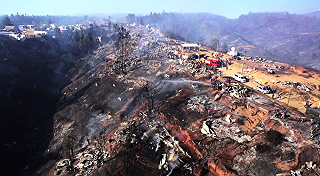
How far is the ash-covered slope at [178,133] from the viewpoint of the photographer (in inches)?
512

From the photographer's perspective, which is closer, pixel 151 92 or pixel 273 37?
pixel 151 92

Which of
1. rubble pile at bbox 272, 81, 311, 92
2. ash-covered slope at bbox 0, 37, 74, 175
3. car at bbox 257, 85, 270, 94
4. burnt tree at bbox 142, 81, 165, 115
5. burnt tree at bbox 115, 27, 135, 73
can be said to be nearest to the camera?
ash-covered slope at bbox 0, 37, 74, 175

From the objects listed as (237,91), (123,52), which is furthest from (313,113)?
(123,52)

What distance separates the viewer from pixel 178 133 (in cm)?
1673

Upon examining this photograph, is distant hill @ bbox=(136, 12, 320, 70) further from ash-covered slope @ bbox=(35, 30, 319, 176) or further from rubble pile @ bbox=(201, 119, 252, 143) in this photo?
rubble pile @ bbox=(201, 119, 252, 143)

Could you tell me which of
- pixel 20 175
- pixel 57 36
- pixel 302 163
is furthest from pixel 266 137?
pixel 57 36

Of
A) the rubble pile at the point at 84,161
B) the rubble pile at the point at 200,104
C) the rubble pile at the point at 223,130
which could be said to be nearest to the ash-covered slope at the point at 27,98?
the rubble pile at the point at 84,161

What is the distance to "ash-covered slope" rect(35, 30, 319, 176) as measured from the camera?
1299 centimetres

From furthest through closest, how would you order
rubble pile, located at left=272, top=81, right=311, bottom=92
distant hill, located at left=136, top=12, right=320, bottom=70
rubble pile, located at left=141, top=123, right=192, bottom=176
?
distant hill, located at left=136, top=12, right=320, bottom=70
rubble pile, located at left=272, top=81, right=311, bottom=92
rubble pile, located at left=141, top=123, right=192, bottom=176

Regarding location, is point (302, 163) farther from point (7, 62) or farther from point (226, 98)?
point (7, 62)

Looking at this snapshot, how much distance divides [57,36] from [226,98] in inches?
2470

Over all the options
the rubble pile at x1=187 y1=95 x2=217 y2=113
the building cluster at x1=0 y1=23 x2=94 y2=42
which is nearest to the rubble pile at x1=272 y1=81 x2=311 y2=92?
the rubble pile at x1=187 y1=95 x2=217 y2=113

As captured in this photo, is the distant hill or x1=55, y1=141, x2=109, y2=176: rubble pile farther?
the distant hill

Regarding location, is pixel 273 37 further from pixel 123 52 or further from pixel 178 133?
pixel 178 133
